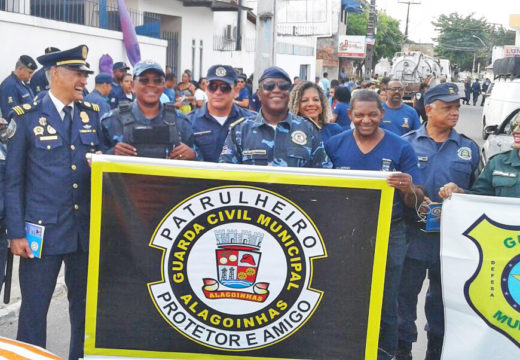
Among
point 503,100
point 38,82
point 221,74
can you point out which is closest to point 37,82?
point 38,82

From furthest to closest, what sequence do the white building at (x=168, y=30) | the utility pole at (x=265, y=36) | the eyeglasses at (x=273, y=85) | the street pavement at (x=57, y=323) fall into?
1. the white building at (x=168, y=30)
2. the utility pole at (x=265, y=36)
3. the street pavement at (x=57, y=323)
4. the eyeglasses at (x=273, y=85)

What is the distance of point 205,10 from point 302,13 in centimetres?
1472

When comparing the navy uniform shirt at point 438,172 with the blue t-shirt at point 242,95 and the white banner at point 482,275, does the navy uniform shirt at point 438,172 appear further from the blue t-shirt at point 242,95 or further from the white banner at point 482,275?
the blue t-shirt at point 242,95

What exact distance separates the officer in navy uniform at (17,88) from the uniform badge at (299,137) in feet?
22.1

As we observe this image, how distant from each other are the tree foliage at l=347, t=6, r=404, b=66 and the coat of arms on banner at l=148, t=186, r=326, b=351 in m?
62.5

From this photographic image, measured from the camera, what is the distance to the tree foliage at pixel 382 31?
6397 cm

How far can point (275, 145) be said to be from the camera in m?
3.98

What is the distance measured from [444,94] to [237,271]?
2036 millimetres

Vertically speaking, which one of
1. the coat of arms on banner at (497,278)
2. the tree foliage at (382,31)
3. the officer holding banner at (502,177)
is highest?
Result: the tree foliage at (382,31)

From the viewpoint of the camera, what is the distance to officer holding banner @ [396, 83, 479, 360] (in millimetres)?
4410

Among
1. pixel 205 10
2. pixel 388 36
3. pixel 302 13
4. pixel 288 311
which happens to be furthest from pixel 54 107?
pixel 388 36

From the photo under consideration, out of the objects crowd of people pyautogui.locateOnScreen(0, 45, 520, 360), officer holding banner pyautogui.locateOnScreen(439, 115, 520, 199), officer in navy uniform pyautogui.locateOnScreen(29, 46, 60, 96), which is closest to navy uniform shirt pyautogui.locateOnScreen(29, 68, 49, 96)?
officer in navy uniform pyautogui.locateOnScreen(29, 46, 60, 96)

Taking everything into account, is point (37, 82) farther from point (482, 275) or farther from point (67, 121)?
point (482, 275)

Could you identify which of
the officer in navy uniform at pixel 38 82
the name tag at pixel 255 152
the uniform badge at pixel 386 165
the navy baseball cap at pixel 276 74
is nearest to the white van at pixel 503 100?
the officer in navy uniform at pixel 38 82
